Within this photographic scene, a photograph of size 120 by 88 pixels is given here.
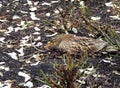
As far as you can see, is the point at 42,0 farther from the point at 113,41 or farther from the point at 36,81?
the point at 36,81

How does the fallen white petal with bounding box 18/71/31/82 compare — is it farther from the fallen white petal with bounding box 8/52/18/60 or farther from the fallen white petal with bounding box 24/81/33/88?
the fallen white petal with bounding box 8/52/18/60

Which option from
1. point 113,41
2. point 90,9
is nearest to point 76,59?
point 113,41

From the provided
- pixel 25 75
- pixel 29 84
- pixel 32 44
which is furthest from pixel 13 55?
pixel 29 84

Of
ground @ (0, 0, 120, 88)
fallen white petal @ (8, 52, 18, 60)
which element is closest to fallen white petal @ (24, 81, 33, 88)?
ground @ (0, 0, 120, 88)

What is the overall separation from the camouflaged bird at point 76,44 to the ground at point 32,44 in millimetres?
96

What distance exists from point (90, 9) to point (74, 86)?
1.70m

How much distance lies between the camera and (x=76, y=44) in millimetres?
3326

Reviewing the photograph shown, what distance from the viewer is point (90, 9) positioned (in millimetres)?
4176

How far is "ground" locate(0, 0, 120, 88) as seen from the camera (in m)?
3.06

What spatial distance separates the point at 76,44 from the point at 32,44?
46 cm

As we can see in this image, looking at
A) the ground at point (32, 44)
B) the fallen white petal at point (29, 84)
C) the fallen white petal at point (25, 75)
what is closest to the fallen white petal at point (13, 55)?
the ground at point (32, 44)

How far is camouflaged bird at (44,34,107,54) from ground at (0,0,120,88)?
10 cm

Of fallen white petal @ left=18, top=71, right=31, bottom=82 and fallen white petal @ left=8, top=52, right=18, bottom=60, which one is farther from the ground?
fallen white petal @ left=8, top=52, right=18, bottom=60

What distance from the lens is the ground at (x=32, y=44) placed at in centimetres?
306
